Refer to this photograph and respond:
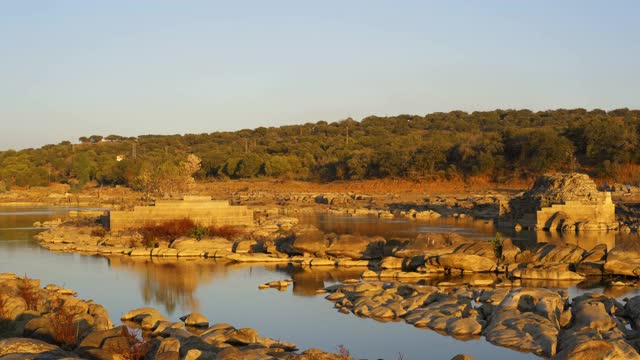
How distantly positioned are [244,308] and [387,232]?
1864cm

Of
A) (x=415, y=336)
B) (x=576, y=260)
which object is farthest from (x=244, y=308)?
(x=576, y=260)

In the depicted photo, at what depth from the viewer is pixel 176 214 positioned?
34188mm

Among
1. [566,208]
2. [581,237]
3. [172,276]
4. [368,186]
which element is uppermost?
[368,186]

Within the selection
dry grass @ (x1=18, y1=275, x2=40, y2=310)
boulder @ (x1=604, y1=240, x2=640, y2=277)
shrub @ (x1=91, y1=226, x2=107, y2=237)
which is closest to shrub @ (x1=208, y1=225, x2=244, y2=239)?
shrub @ (x1=91, y1=226, x2=107, y2=237)

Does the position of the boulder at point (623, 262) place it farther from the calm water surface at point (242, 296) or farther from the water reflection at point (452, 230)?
the water reflection at point (452, 230)

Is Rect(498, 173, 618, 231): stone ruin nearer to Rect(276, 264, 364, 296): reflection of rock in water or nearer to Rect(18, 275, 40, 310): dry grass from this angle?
Rect(276, 264, 364, 296): reflection of rock in water

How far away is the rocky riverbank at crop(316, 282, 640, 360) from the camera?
587 inches

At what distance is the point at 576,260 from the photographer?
24828 millimetres

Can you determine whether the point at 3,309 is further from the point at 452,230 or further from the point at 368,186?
the point at 368,186

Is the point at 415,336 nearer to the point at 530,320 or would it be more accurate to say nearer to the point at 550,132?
the point at 530,320

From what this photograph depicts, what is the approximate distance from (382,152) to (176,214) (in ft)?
141

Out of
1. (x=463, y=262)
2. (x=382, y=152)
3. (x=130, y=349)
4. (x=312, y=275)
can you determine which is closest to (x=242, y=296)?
(x=312, y=275)

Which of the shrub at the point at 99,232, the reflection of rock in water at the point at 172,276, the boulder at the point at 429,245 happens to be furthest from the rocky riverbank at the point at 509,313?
the shrub at the point at 99,232

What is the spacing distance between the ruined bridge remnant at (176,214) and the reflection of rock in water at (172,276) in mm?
4508
